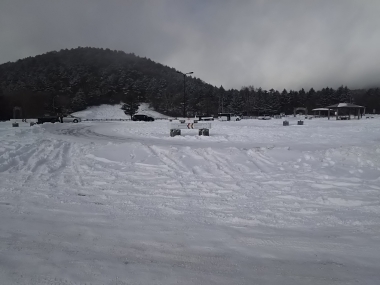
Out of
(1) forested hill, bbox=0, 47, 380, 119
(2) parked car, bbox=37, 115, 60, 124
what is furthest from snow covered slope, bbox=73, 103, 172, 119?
(2) parked car, bbox=37, 115, 60, 124

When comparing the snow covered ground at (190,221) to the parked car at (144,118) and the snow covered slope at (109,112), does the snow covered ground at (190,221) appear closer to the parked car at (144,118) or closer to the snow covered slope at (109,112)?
the parked car at (144,118)

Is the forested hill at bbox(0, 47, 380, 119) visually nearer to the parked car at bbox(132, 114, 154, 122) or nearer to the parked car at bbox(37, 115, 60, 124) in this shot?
the parked car at bbox(37, 115, 60, 124)

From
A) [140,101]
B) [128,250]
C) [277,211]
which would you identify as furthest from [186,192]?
[140,101]

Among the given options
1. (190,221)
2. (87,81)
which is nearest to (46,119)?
(190,221)

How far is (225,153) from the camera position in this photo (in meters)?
11.8

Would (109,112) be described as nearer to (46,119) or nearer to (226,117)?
(226,117)

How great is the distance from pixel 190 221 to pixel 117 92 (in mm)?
131001

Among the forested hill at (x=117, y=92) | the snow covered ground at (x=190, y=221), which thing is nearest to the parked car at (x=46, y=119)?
the forested hill at (x=117, y=92)

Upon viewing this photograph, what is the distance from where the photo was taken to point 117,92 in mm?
128750

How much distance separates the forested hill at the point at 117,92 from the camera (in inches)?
3462

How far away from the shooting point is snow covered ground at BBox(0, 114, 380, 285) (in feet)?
12.3

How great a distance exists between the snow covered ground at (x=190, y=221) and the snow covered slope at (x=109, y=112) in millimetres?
84603

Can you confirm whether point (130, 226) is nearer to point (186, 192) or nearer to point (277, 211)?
point (186, 192)

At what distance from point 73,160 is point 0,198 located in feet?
15.1
